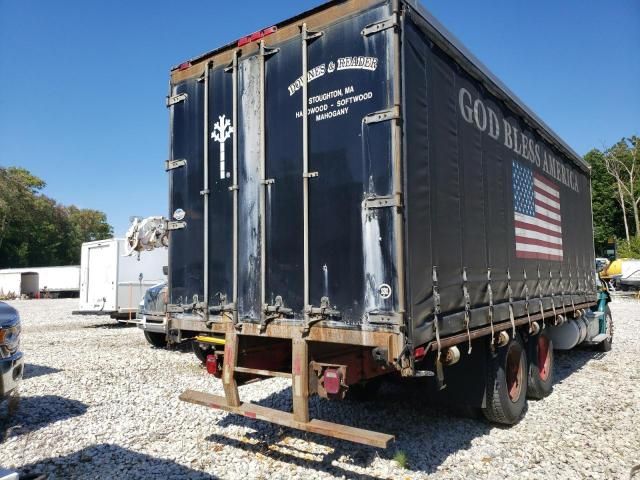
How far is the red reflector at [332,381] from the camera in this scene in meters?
3.94

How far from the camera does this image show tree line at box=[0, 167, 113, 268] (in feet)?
156

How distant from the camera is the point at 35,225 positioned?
54.0 metres

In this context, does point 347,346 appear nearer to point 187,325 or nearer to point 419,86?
point 187,325

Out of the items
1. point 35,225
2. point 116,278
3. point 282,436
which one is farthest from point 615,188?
point 35,225

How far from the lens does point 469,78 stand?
5.13 metres

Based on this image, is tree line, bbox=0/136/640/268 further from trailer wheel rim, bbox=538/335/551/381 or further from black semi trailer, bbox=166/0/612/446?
black semi trailer, bbox=166/0/612/446

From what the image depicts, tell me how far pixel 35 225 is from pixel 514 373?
58.8 m

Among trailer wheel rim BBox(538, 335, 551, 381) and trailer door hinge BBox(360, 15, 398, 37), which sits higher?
trailer door hinge BBox(360, 15, 398, 37)

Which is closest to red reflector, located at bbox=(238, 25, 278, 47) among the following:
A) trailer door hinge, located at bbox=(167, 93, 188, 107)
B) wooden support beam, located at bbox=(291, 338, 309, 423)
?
trailer door hinge, located at bbox=(167, 93, 188, 107)

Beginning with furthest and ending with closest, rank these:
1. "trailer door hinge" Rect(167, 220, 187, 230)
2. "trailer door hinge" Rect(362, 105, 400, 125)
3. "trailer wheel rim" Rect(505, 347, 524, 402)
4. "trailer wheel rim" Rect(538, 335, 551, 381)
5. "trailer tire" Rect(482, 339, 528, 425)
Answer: "trailer wheel rim" Rect(538, 335, 551, 381) < "trailer wheel rim" Rect(505, 347, 524, 402) < "trailer tire" Rect(482, 339, 528, 425) < "trailer door hinge" Rect(167, 220, 187, 230) < "trailer door hinge" Rect(362, 105, 400, 125)

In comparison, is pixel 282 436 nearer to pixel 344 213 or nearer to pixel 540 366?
pixel 344 213

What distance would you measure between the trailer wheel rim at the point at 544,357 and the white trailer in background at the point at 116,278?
11996 millimetres

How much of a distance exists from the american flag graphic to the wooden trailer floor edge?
10.9 feet

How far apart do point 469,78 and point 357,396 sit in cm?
414
